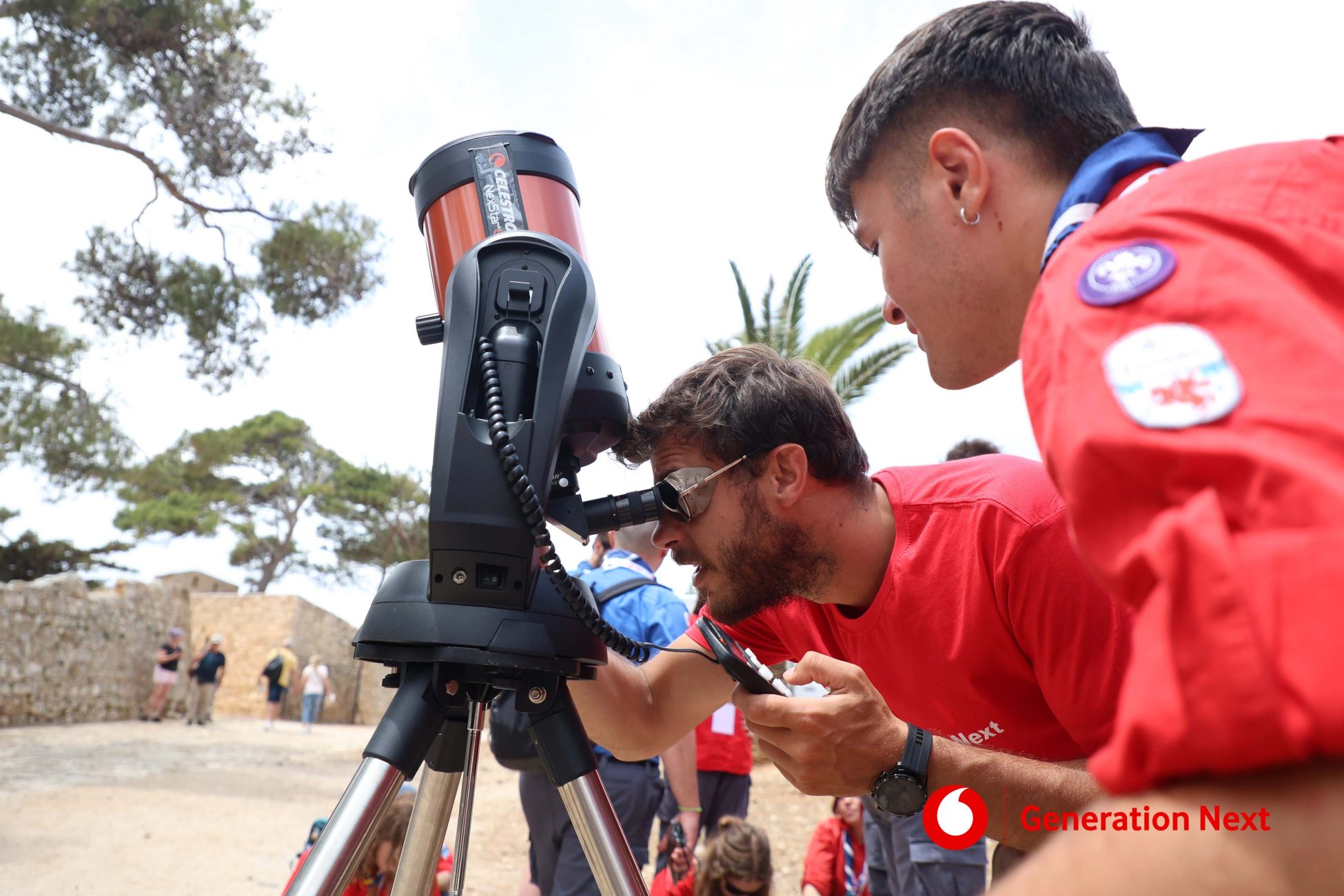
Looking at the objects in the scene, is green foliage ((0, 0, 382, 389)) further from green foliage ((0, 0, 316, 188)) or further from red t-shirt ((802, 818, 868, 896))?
red t-shirt ((802, 818, 868, 896))

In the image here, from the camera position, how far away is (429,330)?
1.71 meters

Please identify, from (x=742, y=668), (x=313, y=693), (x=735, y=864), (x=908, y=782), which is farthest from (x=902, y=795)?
(x=313, y=693)

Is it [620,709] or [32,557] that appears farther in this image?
[32,557]

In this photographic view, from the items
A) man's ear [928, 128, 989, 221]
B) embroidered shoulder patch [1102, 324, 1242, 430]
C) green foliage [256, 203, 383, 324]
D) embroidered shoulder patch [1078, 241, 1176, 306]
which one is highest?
green foliage [256, 203, 383, 324]

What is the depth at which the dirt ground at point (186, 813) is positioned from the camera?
731 cm

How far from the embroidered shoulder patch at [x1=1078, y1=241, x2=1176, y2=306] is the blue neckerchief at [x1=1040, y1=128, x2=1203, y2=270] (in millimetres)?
329

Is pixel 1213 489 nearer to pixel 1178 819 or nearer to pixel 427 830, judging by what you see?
pixel 1178 819

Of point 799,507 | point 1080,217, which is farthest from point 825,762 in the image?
point 1080,217

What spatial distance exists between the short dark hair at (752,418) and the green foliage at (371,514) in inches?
1357

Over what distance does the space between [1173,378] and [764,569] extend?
64.9 inches

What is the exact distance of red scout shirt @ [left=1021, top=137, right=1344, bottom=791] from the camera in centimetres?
51

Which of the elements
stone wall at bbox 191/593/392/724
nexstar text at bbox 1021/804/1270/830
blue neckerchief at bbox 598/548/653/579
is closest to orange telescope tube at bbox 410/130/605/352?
nexstar text at bbox 1021/804/1270/830

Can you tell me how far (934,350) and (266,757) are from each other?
15.6 m

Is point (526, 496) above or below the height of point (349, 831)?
above
